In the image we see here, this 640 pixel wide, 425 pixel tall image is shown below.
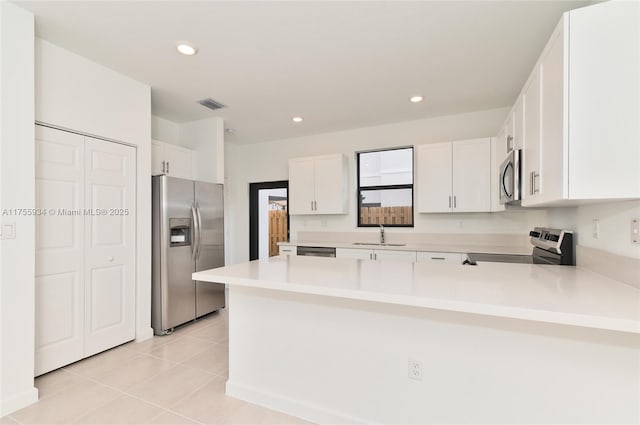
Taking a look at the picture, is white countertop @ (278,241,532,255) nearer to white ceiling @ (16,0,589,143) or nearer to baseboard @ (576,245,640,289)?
baseboard @ (576,245,640,289)

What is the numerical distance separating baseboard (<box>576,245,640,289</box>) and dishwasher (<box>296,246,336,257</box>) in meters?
2.67

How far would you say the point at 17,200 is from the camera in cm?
201

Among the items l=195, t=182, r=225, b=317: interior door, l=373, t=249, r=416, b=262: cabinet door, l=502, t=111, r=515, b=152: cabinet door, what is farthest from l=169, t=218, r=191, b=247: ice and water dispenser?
l=502, t=111, r=515, b=152: cabinet door

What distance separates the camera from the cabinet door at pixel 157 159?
11.7ft

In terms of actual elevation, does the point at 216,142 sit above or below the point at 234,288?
above

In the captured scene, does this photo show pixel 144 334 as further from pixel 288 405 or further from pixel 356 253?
pixel 356 253

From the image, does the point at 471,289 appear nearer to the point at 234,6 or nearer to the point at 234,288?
the point at 234,288

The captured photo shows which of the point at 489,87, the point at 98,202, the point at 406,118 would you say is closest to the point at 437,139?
the point at 406,118

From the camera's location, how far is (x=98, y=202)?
2711mm

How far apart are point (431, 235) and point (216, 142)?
3113 millimetres

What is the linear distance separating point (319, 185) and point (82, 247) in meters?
2.90

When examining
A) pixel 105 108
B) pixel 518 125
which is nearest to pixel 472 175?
pixel 518 125

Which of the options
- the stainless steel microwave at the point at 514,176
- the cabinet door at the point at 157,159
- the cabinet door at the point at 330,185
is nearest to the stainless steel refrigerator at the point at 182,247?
the cabinet door at the point at 157,159

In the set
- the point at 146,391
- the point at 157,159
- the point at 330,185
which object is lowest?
the point at 146,391
